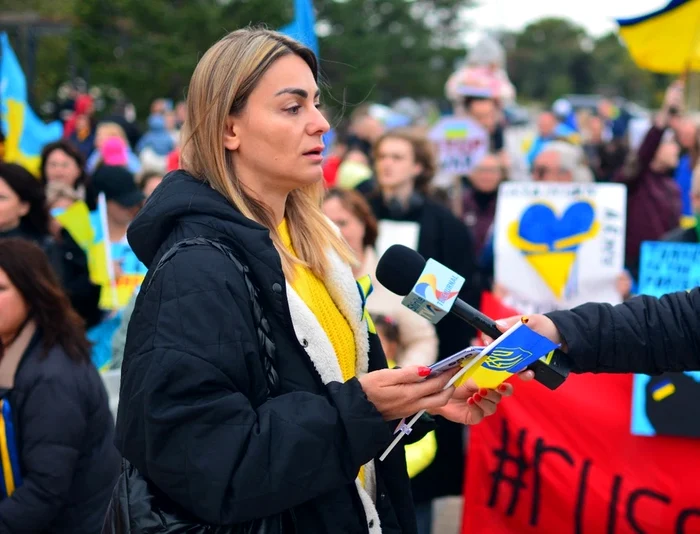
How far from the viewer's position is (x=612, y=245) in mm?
4945

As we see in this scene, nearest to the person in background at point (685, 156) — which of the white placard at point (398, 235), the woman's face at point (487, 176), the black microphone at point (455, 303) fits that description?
the woman's face at point (487, 176)

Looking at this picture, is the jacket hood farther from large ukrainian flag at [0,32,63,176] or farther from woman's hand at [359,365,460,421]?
large ukrainian flag at [0,32,63,176]

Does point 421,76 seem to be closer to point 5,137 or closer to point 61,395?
point 5,137

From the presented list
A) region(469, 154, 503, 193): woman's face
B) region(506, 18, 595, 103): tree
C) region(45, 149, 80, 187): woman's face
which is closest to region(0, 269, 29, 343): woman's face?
region(45, 149, 80, 187): woman's face

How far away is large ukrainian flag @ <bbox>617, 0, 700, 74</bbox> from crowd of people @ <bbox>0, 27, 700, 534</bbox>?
25.3 inches

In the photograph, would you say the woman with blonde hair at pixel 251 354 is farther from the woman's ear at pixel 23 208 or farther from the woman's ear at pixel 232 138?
the woman's ear at pixel 23 208

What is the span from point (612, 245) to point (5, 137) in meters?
6.26

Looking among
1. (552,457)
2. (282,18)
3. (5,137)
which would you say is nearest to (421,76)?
(282,18)

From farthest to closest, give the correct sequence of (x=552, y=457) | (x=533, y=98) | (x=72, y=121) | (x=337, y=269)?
(x=533, y=98)
(x=72, y=121)
(x=552, y=457)
(x=337, y=269)

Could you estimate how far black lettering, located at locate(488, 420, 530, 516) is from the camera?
3.79 m

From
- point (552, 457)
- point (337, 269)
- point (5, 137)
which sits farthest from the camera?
point (5, 137)

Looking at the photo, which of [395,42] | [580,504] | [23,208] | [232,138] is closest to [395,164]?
[23,208]

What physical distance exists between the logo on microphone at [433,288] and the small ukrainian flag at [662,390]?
188 centimetres

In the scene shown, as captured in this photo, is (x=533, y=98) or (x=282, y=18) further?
(x=533, y=98)
